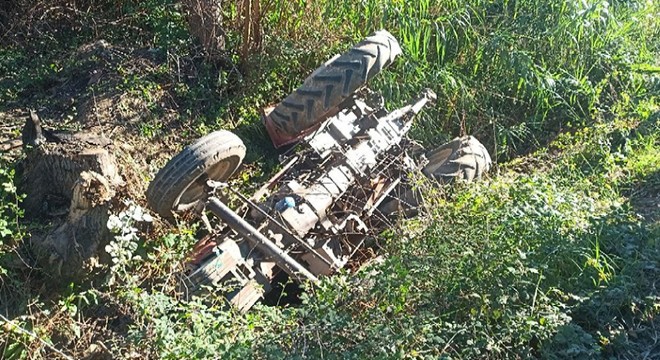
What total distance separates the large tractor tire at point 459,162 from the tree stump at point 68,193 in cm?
254

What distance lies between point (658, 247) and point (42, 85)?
5523 mm

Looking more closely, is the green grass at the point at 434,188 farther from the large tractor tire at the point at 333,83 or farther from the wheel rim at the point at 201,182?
the large tractor tire at the point at 333,83

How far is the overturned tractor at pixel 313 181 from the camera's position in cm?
517

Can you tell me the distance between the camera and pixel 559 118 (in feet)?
25.6

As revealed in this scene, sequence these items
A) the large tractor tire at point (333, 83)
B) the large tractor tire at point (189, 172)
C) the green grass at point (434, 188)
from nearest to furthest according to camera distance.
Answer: the green grass at point (434, 188) < the large tractor tire at point (189, 172) < the large tractor tire at point (333, 83)

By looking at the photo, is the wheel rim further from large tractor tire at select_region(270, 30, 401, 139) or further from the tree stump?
large tractor tire at select_region(270, 30, 401, 139)

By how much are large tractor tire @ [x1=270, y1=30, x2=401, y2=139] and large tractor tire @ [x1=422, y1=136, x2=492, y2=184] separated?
3.00ft

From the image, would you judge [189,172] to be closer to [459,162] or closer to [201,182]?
[201,182]

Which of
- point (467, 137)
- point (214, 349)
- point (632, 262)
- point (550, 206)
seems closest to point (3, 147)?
point (214, 349)

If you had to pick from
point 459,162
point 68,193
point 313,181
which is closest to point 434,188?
point 459,162

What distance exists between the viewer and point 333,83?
635 centimetres

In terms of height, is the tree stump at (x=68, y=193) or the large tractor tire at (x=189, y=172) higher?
the tree stump at (x=68, y=193)

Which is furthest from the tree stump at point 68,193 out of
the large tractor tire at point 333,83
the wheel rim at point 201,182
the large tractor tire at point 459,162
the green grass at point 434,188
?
the large tractor tire at point 459,162

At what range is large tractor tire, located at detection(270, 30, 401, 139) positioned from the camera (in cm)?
634
